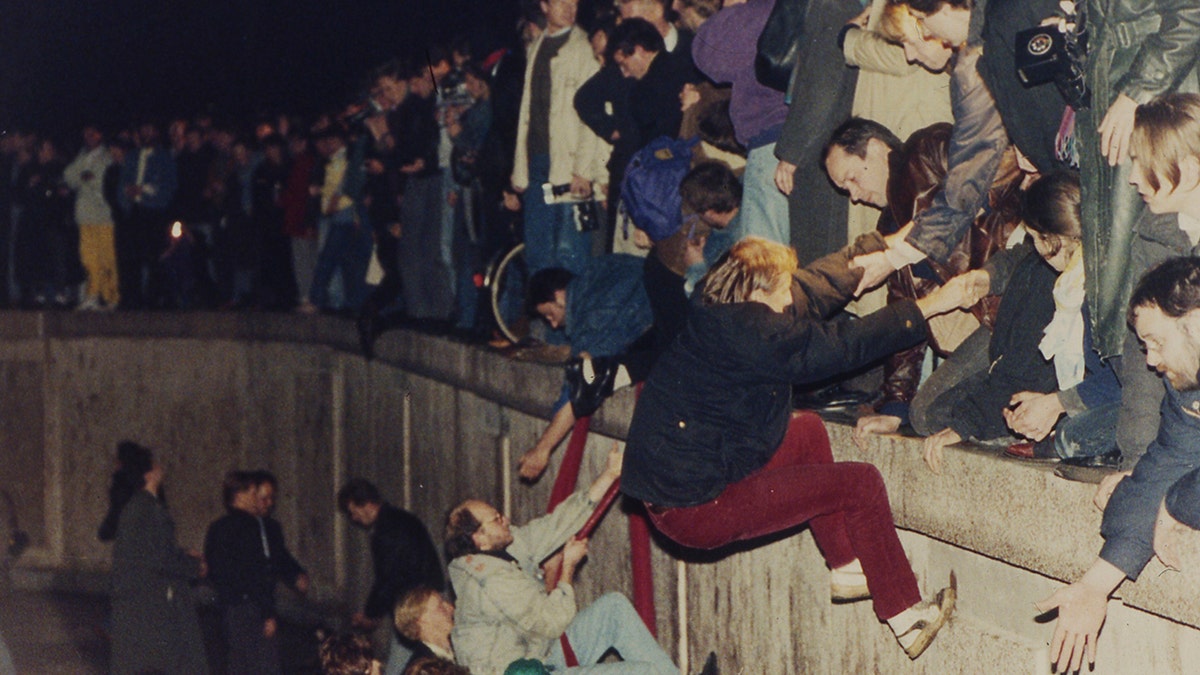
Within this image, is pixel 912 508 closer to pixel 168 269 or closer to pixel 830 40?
pixel 830 40

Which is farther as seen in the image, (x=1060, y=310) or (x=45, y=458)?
(x=45, y=458)

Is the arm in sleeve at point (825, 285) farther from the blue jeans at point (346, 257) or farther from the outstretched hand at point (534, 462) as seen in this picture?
the blue jeans at point (346, 257)

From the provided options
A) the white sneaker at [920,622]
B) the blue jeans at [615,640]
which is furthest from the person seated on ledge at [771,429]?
the blue jeans at [615,640]

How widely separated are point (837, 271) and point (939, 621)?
48.6 inches

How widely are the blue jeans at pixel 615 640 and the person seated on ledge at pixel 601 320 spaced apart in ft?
3.73

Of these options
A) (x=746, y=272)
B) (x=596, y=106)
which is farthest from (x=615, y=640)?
(x=596, y=106)

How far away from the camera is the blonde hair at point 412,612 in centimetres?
758

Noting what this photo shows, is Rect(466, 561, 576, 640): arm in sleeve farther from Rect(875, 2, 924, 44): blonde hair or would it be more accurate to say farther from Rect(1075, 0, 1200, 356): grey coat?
Rect(1075, 0, 1200, 356): grey coat

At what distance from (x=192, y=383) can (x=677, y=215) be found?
41.0 ft

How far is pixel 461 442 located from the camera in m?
12.6

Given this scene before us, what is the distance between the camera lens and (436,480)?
1345cm

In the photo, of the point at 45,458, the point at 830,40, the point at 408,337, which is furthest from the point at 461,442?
the point at 45,458

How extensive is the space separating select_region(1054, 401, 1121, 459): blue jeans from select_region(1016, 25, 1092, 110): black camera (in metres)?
0.91

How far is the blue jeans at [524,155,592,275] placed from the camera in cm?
998
